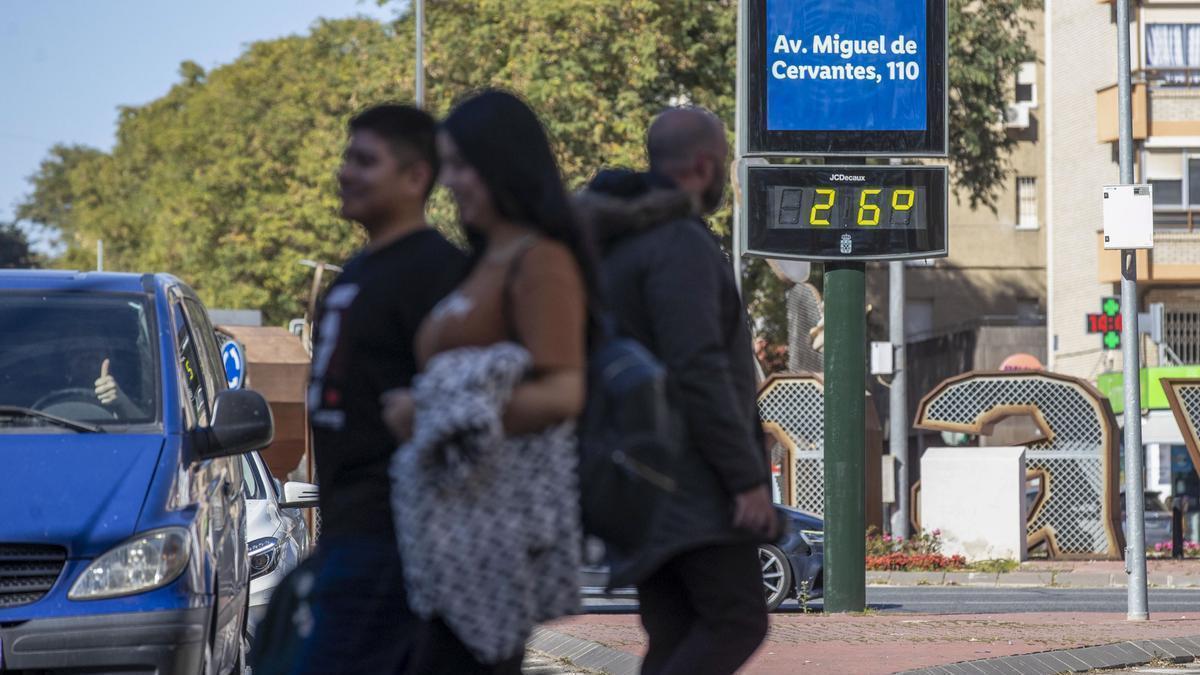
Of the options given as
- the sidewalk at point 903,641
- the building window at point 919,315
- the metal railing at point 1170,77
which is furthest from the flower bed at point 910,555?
the building window at point 919,315

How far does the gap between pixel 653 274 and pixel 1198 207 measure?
42.0 meters

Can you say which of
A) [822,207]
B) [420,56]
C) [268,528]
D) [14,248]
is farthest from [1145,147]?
[14,248]

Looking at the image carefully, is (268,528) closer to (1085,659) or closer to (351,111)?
(1085,659)

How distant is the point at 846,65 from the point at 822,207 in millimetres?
961

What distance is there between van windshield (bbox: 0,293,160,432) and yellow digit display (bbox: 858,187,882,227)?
21.2 feet

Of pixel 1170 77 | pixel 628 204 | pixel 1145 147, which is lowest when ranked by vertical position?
pixel 628 204

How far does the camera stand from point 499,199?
428 cm

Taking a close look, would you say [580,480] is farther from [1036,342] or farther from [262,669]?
[1036,342]

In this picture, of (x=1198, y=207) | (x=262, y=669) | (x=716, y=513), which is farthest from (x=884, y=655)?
(x=1198, y=207)

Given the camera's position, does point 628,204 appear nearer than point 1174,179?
Yes

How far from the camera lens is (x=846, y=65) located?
45.4 feet

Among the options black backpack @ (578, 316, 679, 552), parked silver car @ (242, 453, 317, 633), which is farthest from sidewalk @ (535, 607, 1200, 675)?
black backpack @ (578, 316, 679, 552)

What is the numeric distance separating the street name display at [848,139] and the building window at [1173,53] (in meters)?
32.8

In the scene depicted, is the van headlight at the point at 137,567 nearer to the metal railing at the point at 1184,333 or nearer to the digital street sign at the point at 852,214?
the digital street sign at the point at 852,214
